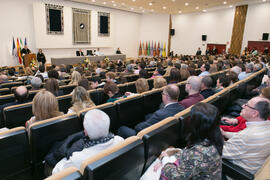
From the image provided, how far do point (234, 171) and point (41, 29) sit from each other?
44.9 ft

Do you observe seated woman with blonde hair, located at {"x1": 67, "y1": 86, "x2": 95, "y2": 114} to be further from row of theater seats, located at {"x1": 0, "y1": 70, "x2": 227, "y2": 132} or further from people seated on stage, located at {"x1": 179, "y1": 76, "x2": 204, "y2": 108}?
people seated on stage, located at {"x1": 179, "y1": 76, "x2": 204, "y2": 108}

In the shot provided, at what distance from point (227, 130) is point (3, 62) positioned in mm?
13264

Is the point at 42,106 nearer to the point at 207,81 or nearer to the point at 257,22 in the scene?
the point at 207,81

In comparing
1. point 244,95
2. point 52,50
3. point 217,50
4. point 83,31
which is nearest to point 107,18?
point 83,31

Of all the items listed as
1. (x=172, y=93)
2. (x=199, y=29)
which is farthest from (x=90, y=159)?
(x=199, y=29)

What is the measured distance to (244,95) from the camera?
4.01 meters

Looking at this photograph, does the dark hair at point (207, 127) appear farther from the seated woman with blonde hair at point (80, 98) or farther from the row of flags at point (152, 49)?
the row of flags at point (152, 49)

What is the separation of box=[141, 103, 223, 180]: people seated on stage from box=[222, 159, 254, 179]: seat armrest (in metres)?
0.52

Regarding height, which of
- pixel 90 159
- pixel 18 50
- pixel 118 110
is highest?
pixel 18 50

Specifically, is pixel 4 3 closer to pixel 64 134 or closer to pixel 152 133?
pixel 64 134

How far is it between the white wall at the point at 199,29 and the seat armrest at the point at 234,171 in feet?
51.7

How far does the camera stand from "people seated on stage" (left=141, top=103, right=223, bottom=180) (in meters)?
1.17

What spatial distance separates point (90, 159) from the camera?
112 centimetres

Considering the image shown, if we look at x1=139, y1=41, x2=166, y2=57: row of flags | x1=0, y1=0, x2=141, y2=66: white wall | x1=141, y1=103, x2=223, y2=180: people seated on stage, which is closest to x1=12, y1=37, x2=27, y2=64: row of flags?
x1=0, y1=0, x2=141, y2=66: white wall
